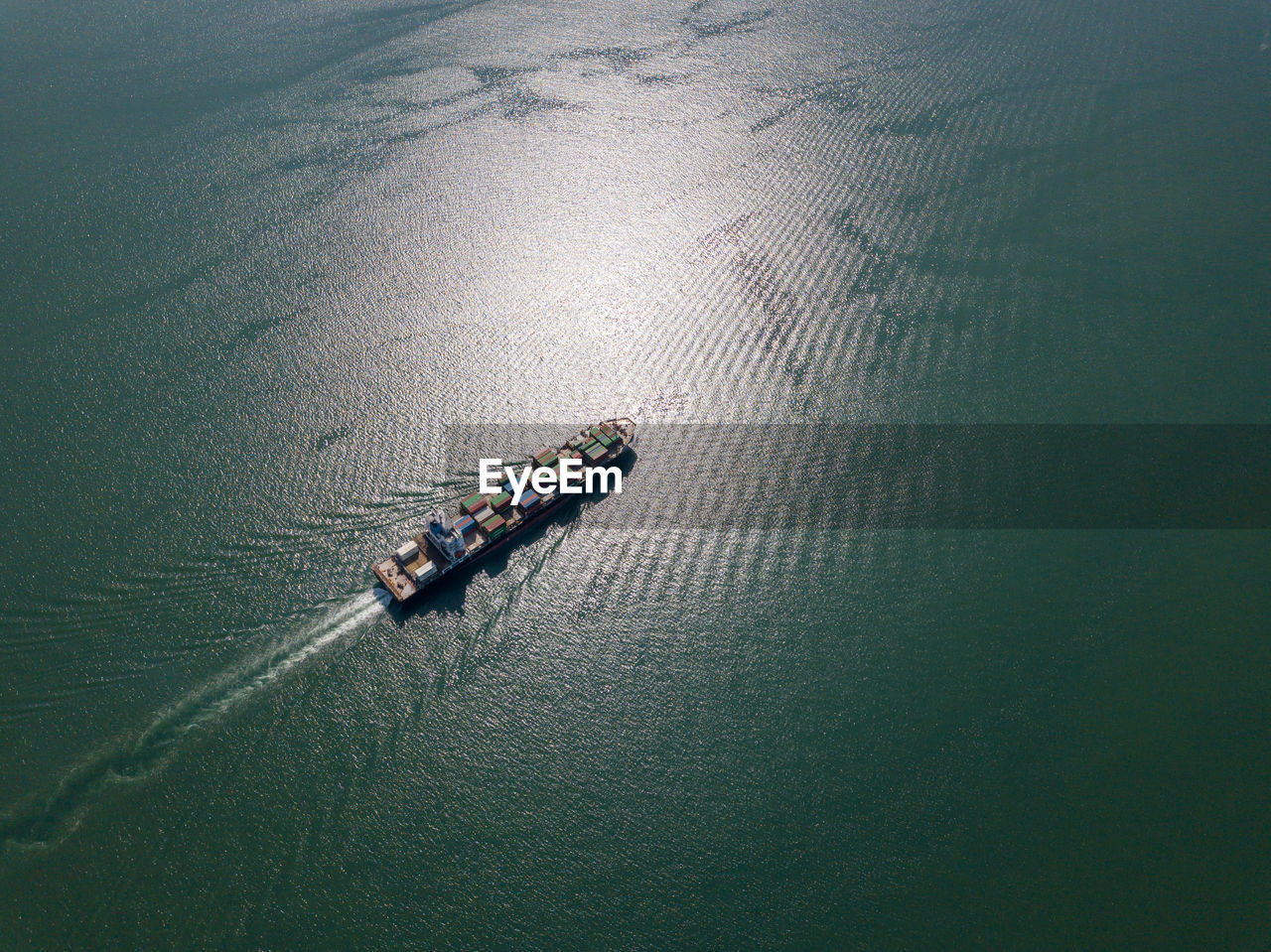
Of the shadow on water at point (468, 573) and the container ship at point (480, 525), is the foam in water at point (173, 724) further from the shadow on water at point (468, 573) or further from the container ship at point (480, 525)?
the container ship at point (480, 525)

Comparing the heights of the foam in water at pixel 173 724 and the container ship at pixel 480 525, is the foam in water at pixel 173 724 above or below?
below

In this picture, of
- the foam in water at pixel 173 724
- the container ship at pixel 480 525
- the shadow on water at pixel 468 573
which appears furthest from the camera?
the container ship at pixel 480 525

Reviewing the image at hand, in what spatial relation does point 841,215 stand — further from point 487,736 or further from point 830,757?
point 487,736

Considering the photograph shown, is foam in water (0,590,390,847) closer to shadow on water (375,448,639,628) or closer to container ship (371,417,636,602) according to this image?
shadow on water (375,448,639,628)

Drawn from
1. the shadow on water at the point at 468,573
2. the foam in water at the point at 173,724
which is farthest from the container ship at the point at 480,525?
the foam in water at the point at 173,724

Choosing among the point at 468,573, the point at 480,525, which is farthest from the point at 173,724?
the point at 480,525

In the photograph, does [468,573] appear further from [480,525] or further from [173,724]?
[173,724]

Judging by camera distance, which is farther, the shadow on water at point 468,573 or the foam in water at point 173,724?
the shadow on water at point 468,573

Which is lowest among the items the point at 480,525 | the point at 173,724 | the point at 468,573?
the point at 173,724
